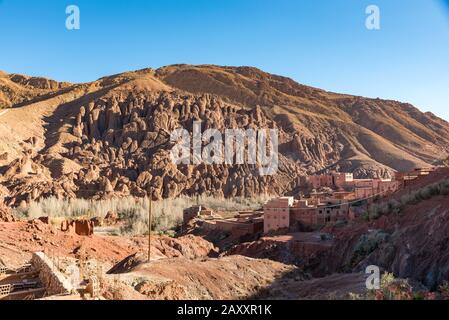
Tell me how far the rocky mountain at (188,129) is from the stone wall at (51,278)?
42435 millimetres

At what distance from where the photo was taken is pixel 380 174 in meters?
71.1

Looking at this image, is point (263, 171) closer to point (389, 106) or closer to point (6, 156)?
point (6, 156)

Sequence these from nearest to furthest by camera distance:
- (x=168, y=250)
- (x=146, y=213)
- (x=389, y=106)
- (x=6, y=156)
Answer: (x=168, y=250)
(x=146, y=213)
(x=6, y=156)
(x=389, y=106)

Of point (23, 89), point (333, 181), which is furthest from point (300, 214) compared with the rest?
point (23, 89)

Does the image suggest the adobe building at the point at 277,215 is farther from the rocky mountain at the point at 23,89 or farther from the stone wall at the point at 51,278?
the rocky mountain at the point at 23,89

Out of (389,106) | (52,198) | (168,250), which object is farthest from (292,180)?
(389,106)

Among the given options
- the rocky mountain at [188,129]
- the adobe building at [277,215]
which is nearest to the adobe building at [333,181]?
the rocky mountain at [188,129]

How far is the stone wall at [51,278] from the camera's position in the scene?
11.9 meters

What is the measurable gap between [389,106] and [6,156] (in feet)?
266

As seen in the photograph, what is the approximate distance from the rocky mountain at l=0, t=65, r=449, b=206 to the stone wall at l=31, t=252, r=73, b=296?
42.4 metres

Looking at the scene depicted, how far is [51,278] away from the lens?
45.3 feet

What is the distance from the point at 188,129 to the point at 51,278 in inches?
→ 2609

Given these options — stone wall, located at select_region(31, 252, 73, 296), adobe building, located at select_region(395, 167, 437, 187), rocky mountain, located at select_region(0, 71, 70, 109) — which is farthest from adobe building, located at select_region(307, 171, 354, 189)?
rocky mountain, located at select_region(0, 71, 70, 109)

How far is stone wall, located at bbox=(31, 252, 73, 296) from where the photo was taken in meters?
11.9
